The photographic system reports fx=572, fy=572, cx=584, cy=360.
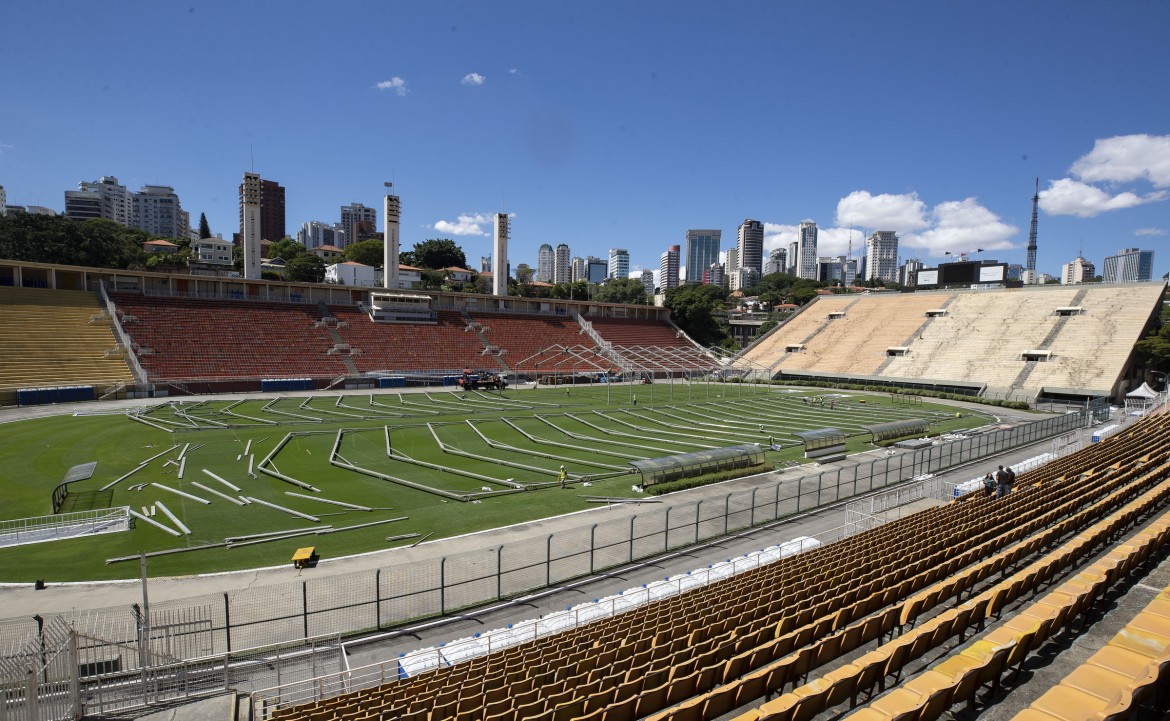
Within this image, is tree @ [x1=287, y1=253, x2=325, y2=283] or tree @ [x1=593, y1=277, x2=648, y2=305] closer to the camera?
tree @ [x1=287, y1=253, x2=325, y2=283]

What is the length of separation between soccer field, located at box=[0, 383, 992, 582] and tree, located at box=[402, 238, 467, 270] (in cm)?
9506

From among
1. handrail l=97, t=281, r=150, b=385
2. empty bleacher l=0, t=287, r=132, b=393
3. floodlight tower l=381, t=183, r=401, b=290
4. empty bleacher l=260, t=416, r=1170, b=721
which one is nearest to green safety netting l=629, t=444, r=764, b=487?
empty bleacher l=260, t=416, r=1170, b=721

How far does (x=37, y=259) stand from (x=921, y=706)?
107 m

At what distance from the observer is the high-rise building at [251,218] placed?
235 ft

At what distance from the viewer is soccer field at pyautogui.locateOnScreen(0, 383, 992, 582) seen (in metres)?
18.0

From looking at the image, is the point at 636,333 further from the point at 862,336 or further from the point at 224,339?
the point at 224,339

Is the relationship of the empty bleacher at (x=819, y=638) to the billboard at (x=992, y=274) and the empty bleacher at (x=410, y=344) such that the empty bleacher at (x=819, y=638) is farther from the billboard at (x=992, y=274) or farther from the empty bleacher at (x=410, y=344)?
the billboard at (x=992, y=274)

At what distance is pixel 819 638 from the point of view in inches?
370

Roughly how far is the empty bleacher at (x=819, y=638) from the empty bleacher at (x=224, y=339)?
54429mm

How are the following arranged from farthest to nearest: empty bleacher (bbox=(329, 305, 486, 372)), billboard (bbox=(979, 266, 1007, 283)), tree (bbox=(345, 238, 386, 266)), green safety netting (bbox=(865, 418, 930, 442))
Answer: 1. tree (bbox=(345, 238, 386, 266))
2. billboard (bbox=(979, 266, 1007, 283))
3. empty bleacher (bbox=(329, 305, 486, 372))
4. green safety netting (bbox=(865, 418, 930, 442))

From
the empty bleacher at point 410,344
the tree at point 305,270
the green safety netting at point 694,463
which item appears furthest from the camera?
the tree at point 305,270

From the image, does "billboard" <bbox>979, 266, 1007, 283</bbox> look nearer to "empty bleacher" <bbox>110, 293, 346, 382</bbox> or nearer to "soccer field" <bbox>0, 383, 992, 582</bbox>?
"soccer field" <bbox>0, 383, 992, 582</bbox>

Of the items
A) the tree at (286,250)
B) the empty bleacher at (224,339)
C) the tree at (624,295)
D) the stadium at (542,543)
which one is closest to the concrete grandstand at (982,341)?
the stadium at (542,543)

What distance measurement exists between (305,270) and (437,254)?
1636 inches
